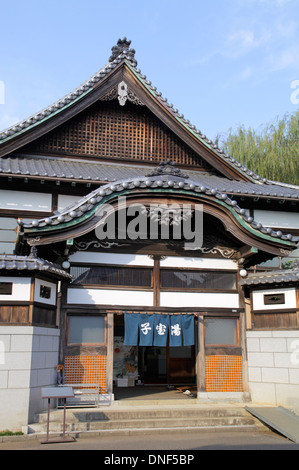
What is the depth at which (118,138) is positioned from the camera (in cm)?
1681

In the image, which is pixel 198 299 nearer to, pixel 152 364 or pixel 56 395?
pixel 56 395

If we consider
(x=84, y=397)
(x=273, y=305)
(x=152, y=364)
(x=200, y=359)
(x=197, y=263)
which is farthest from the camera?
(x=152, y=364)

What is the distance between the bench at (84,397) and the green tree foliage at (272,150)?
20.9 metres

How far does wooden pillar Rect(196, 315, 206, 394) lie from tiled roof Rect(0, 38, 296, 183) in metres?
6.89

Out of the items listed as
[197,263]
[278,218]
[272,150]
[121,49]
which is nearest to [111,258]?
[197,263]

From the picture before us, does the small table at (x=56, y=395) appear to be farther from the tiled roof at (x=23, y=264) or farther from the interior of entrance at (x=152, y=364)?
the interior of entrance at (x=152, y=364)

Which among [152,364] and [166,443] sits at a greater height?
[152,364]

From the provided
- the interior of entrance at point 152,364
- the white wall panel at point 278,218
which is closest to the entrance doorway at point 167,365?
the interior of entrance at point 152,364

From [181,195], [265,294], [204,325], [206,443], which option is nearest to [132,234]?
[181,195]

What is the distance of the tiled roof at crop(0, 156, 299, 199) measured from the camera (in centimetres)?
1367

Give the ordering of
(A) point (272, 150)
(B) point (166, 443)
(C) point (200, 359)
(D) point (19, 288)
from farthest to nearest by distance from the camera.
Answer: (A) point (272, 150) < (C) point (200, 359) < (D) point (19, 288) < (B) point (166, 443)

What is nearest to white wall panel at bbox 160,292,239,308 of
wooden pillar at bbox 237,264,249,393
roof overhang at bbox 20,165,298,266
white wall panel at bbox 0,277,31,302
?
wooden pillar at bbox 237,264,249,393

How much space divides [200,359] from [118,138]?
28.3ft

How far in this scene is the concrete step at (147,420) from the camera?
9.95 metres
